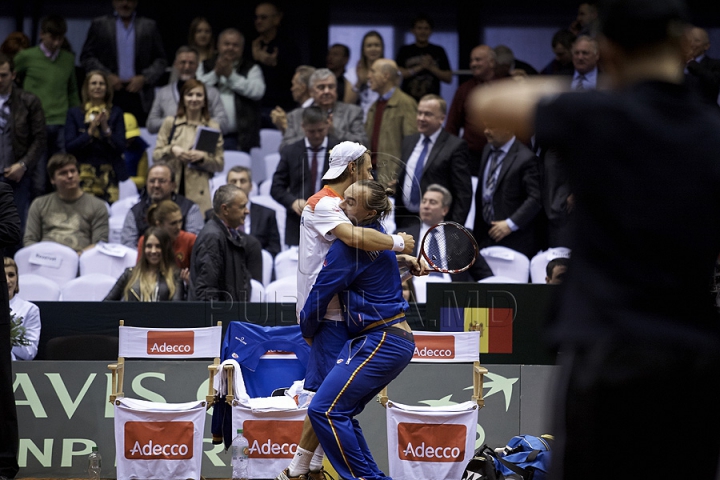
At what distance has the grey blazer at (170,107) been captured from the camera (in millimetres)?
10211

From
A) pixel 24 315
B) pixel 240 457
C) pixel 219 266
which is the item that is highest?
pixel 219 266

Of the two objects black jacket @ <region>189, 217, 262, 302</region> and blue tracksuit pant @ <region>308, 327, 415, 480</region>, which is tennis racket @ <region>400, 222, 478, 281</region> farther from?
black jacket @ <region>189, 217, 262, 302</region>

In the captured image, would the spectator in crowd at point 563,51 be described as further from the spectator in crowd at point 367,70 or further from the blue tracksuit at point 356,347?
the blue tracksuit at point 356,347

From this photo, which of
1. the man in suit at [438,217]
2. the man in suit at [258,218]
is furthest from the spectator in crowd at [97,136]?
the man in suit at [438,217]

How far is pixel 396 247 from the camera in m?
5.31

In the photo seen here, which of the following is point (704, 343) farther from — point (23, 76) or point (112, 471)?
point (23, 76)

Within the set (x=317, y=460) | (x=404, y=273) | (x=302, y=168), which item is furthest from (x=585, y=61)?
(x=317, y=460)

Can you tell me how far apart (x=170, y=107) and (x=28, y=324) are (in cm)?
375

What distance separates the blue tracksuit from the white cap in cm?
48

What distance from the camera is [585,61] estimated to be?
9.69m

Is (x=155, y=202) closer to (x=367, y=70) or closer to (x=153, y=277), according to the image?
(x=153, y=277)

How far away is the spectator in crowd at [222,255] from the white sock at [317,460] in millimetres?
2006

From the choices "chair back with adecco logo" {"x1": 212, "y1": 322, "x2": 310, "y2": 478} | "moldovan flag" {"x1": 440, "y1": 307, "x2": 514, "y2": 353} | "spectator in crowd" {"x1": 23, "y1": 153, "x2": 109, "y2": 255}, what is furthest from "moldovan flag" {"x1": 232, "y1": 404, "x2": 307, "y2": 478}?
"spectator in crowd" {"x1": 23, "y1": 153, "x2": 109, "y2": 255}

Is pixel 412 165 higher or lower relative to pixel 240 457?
higher
